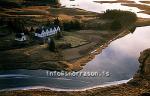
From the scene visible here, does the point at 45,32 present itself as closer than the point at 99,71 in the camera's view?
No

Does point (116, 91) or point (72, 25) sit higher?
point (72, 25)

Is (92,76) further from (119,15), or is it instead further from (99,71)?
(119,15)

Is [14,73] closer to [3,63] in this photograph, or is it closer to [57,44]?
[3,63]

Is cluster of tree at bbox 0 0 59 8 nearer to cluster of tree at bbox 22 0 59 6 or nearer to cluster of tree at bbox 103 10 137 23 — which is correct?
cluster of tree at bbox 22 0 59 6

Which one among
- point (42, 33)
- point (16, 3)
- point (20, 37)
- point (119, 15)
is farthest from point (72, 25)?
point (16, 3)

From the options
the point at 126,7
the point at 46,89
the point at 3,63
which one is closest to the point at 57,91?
the point at 46,89
